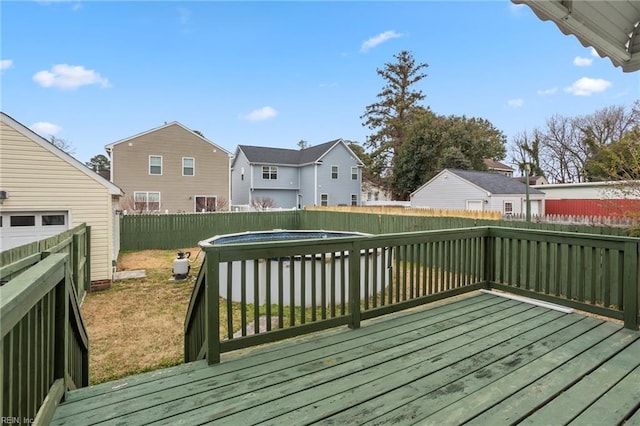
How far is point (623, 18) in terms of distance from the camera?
2426mm

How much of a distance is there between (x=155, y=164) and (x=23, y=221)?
1163cm

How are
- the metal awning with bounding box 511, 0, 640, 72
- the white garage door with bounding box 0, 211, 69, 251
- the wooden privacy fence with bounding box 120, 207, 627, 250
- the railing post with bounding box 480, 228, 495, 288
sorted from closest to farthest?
the metal awning with bounding box 511, 0, 640, 72
the railing post with bounding box 480, 228, 495, 288
the white garage door with bounding box 0, 211, 69, 251
the wooden privacy fence with bounding box 120, 207, 627, 250

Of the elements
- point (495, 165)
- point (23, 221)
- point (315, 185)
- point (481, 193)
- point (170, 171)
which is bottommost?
point (23, 221)

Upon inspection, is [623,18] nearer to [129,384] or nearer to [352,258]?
[352,258]

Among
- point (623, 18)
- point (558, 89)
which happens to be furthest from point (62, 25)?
point (558, 89)

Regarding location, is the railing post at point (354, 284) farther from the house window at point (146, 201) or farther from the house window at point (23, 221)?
the house window at point (146, 201)

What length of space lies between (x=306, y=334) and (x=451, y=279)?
6.70 feet

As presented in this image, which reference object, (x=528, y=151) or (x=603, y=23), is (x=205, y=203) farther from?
(x=528, y=151)

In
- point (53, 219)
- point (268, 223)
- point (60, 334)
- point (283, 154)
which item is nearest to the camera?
point (60, 334)

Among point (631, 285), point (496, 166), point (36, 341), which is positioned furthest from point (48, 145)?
point (496, 166)

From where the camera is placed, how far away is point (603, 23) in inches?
95.6

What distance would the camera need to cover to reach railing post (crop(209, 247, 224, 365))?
7.84 feet

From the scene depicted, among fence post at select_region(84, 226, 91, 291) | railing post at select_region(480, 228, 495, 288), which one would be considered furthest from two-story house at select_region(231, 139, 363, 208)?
railing post at select_region(480, 228, 495, 288)

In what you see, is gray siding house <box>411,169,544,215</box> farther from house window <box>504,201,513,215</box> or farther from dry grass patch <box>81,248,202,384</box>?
dry grass patch <box>81,248,202,384</box>
